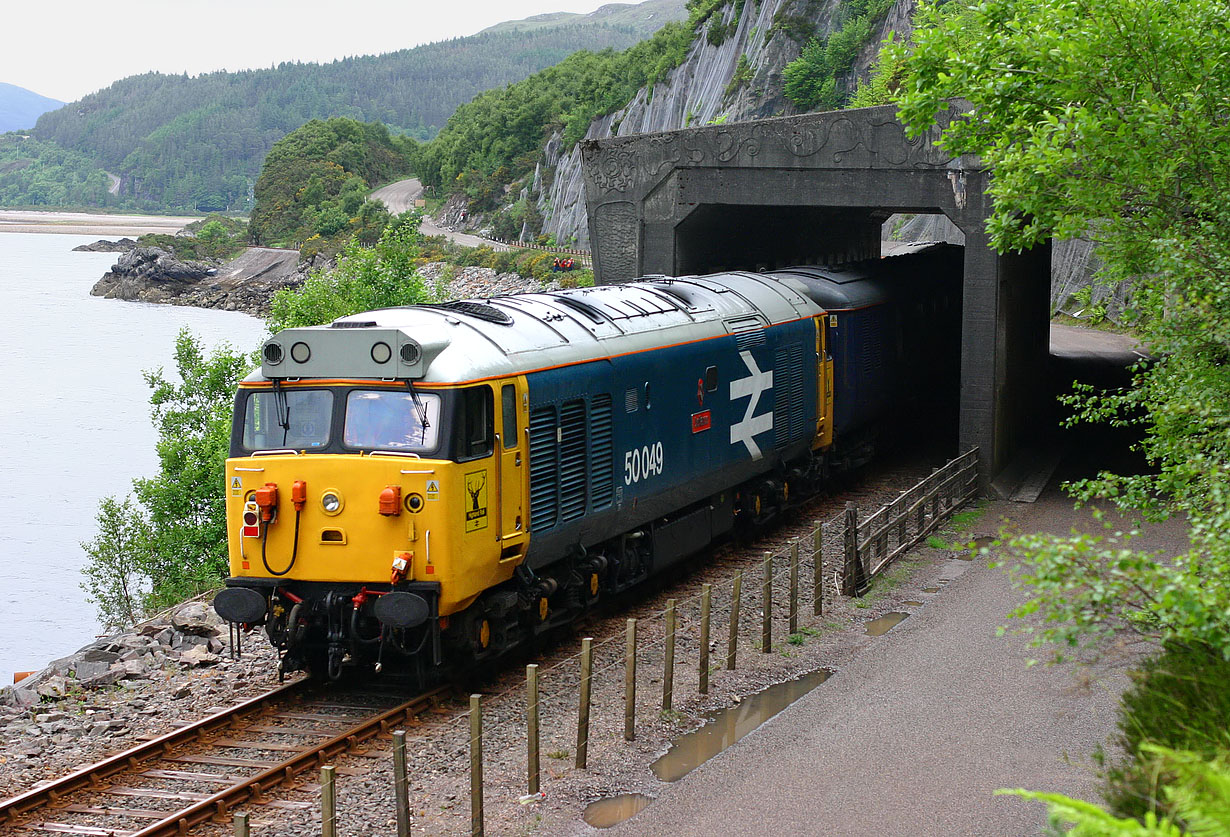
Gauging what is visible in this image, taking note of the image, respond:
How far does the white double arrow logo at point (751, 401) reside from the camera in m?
17.0

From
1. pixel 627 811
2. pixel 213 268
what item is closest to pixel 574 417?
pixel 627 811

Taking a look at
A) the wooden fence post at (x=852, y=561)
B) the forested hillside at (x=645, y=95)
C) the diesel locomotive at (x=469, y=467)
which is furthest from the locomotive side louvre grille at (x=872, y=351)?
the forested hillside at (x=645, y=95)

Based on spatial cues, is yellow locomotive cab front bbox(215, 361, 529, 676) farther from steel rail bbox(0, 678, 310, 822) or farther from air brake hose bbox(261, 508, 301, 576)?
steel rail bbox(0, 678, 310, 822)

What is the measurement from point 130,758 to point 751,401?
31.9 feet

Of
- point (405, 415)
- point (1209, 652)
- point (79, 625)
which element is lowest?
point (79, 625)

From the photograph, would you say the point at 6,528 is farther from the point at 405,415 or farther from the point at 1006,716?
the point at 1006,716

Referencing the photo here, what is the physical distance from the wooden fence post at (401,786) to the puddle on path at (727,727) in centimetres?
242

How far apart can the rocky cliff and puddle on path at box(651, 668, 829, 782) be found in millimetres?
51815

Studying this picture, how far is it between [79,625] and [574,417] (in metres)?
22.1

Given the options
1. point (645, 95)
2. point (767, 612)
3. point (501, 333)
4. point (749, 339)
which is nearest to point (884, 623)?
point (767, 612)

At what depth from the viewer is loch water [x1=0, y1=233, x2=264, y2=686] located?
31375 mm

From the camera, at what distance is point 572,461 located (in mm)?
13195

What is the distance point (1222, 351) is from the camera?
416 inches

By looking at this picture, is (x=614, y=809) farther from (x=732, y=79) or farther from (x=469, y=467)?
(x=732, y=79)
